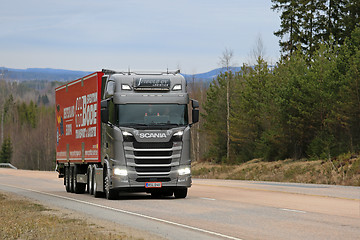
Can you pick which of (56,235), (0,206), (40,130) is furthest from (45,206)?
(40,130)

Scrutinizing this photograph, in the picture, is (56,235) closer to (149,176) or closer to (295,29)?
(149,176)

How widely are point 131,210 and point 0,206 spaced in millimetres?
4645

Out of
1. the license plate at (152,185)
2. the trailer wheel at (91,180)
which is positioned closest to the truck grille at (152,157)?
the license plate at (152,185)

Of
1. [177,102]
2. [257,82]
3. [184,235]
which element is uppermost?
[257,82]

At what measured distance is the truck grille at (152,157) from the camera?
22.4 metres

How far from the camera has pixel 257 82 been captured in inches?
2488

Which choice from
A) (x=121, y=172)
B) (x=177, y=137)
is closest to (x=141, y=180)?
(x=121, y=172)

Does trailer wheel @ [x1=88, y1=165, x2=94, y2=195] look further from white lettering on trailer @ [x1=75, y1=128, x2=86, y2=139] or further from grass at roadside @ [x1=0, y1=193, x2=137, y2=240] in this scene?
grass at roadside @ [x1=0, y1=193, x2=137, y2=240]

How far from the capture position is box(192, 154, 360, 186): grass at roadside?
3600 cm

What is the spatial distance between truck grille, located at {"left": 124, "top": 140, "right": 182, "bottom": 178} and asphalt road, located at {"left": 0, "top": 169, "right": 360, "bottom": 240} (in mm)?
1003

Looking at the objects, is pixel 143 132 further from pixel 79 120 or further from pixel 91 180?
pixel 79 120

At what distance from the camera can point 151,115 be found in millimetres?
22703

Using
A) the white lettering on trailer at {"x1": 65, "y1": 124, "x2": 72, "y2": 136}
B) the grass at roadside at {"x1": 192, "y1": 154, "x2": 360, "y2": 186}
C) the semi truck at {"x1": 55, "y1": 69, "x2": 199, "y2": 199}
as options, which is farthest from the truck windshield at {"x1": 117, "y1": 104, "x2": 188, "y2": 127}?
the grass at roadside at {"x1": 192, "y1": 154, "x2": 360, "y2": 186}

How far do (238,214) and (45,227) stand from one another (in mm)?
5343
